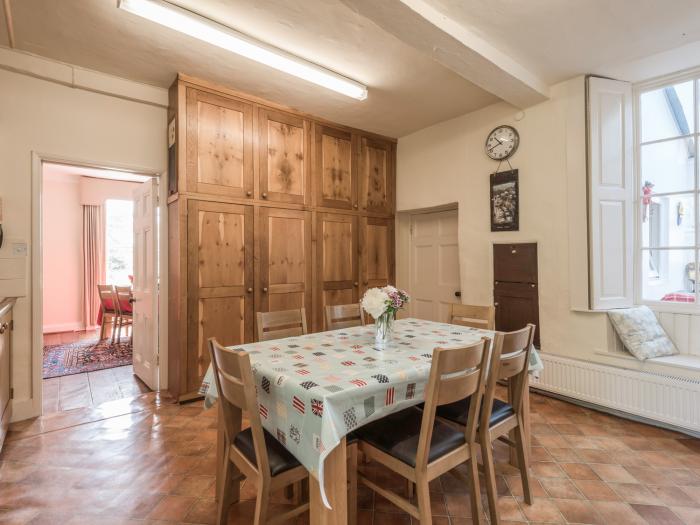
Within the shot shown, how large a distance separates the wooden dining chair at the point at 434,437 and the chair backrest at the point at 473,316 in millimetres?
1106

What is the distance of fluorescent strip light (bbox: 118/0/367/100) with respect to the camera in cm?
224

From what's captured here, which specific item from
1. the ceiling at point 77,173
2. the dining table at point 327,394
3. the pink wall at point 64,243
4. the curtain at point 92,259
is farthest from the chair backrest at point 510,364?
the pink wall at point 64,243

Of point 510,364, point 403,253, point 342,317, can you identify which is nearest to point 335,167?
point 403,253

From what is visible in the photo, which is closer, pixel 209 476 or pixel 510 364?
pixel 510 364

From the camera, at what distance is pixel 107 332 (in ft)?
19.7

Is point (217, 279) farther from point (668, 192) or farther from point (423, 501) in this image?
point (668, 192)

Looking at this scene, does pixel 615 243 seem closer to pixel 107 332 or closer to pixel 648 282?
pixel 648 282

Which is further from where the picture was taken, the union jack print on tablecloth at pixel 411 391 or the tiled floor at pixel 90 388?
the tiled floor at pixel 90 388

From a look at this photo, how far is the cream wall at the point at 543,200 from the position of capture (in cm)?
309

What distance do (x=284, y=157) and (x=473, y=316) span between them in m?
2.38

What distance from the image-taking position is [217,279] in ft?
10.9

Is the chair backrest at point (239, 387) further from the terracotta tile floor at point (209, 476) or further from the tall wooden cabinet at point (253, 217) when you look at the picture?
the tall wooden cabinet at point (253, 217)

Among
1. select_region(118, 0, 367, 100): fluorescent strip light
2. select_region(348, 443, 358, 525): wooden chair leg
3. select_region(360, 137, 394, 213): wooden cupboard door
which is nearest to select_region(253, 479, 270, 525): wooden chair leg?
select_region(348, 443, 358, 525): wooden chair leg

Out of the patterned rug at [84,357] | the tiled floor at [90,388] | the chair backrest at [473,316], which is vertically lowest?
the tiled floor at [90,388]
